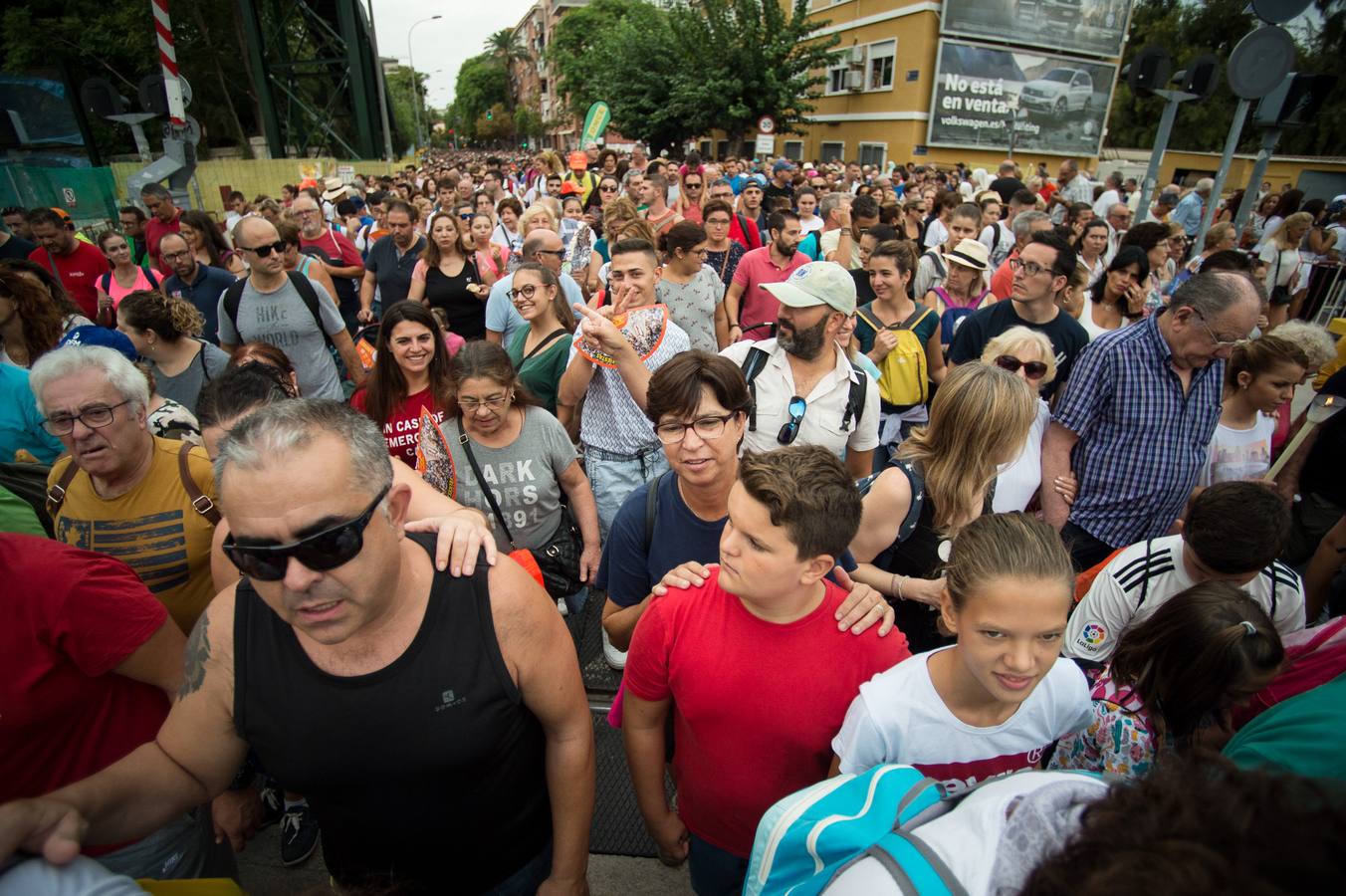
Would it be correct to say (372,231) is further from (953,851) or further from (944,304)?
(953,851)

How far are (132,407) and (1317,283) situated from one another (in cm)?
1188

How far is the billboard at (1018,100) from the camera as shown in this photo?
26688 millimetres

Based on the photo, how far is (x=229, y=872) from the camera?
211cm

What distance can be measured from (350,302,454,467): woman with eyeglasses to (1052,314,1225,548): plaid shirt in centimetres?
318

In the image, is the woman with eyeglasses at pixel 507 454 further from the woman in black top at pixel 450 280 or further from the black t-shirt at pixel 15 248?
the black t-shirt at pixel 15 248

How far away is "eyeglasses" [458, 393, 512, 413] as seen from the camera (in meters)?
2.77

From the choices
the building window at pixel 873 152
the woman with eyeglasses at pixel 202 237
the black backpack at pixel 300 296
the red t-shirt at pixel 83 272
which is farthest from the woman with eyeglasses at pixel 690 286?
the building window at pixel 873 152

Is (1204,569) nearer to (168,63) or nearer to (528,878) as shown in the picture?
(528,878)

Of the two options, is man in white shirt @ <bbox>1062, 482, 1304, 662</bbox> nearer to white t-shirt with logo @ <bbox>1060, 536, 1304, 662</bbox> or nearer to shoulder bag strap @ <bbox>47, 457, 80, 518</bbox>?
white t-shirt with logo @ <bbox>1060, 536, 1304, 662</bbox>

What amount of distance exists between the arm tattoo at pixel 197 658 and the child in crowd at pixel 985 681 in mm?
1533

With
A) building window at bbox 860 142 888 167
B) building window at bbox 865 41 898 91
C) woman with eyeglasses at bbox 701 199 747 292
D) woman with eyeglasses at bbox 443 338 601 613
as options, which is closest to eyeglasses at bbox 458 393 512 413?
woman with eyeglasses at bbox 443 338 601 613

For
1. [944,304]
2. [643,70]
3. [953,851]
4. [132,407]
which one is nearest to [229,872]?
[132,407]

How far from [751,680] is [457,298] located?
16.4 feet

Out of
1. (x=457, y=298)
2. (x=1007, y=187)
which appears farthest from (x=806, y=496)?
(x=1007, y=187)
